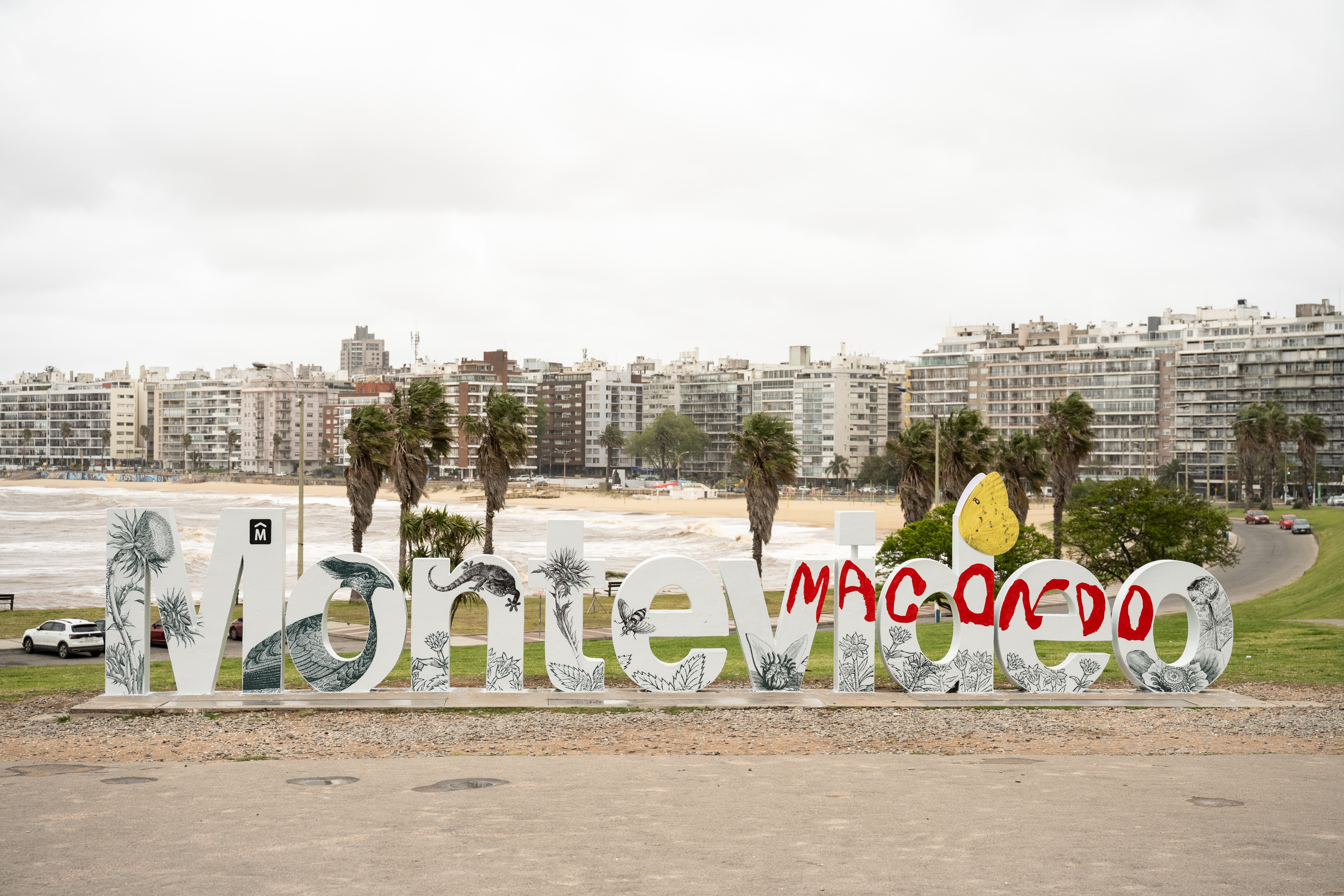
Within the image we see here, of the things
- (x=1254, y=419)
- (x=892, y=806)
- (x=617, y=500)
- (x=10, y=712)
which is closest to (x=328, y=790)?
(x=892, y=806)

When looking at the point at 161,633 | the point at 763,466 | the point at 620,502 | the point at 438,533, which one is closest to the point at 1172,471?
the point at 620,502

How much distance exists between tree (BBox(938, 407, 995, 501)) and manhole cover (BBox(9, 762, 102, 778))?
3922cm

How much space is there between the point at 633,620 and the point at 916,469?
32400mm

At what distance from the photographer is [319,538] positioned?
278 feet

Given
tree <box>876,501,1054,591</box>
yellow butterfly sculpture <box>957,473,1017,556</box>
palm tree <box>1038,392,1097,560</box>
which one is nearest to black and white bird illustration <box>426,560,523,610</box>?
yellow butterfly sculpture <box>957,473,1017,556</box>

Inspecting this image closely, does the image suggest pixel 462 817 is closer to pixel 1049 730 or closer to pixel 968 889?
pixel 968 889

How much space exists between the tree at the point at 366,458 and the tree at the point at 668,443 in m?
151

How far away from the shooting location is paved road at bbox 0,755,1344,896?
30.1ft

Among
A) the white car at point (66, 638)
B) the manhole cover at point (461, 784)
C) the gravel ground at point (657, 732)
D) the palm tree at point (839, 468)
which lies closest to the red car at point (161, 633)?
the white car at point (66, 638)

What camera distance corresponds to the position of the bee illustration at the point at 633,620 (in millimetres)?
18266

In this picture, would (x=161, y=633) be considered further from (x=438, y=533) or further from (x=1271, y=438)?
(x=1271, y=438)

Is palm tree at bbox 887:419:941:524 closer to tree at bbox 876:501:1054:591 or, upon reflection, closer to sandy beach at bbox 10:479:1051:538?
tree at bbox 876:501:1054:591

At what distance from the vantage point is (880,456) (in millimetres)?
181000

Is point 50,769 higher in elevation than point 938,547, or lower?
lower
